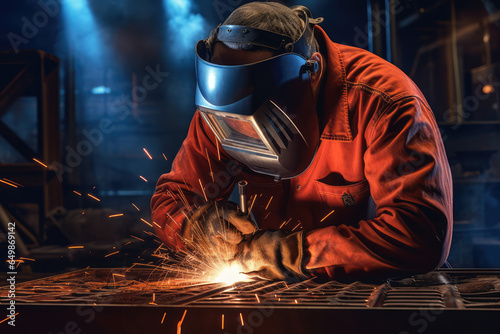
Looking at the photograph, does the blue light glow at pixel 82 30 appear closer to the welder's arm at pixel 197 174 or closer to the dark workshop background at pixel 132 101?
the dark workshop background at pixel 132 101

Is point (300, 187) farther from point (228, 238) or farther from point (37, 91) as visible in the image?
point (37, 91)

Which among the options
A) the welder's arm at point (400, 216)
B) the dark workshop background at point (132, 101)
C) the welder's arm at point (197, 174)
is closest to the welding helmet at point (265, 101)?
the welder's arm at point (400, 216)

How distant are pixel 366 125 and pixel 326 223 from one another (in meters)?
0.47

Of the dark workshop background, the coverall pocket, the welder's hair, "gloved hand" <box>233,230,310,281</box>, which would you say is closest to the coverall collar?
the welder's hair

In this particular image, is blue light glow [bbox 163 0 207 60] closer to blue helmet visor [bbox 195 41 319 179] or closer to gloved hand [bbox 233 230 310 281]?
blue helmet visor [bbox 195 41 319 179]

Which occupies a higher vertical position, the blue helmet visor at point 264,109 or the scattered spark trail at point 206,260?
the blue helmet visor at point 264,109

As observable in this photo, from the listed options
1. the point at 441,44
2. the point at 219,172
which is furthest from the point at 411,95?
the point at 441,44

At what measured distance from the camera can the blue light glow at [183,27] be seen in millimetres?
6613

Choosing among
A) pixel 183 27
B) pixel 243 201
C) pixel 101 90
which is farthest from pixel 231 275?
pixel 101 90

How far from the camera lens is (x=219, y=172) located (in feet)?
6.55

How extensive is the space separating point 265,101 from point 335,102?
0.34m

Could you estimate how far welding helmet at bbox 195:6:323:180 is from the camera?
129 cm

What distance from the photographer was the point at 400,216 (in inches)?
50.7

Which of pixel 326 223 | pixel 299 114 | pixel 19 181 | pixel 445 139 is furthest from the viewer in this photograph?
pixel 19 181
